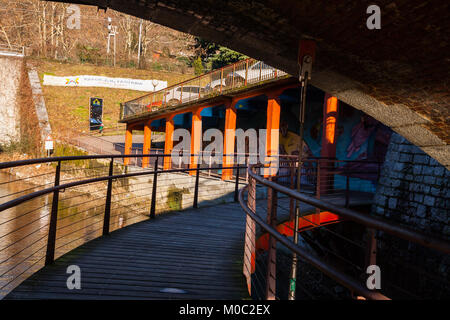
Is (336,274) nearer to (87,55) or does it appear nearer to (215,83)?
(215,83)

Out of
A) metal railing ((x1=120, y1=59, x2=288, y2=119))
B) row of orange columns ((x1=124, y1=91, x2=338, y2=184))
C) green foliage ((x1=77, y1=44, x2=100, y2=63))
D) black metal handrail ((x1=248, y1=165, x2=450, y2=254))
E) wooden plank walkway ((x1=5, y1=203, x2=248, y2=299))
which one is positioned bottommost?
wooden plank walkway ((x1=5, y1=203, x2=248, y2=299))

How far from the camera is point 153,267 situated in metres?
4.21

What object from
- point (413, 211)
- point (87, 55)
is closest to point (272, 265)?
point (413, 211)

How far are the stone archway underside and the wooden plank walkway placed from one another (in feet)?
9.41

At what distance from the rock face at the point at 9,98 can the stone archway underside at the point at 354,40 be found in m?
33.7

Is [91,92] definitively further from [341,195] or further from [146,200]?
[341,195]

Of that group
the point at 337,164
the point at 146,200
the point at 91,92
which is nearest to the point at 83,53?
the point at 91,92

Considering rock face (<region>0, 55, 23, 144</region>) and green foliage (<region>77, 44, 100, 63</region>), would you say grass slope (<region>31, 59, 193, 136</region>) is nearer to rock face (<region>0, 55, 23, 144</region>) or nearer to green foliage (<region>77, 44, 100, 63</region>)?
rock face (<region>0, 55, 23, 144</region>)

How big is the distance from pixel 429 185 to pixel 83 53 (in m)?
46.8

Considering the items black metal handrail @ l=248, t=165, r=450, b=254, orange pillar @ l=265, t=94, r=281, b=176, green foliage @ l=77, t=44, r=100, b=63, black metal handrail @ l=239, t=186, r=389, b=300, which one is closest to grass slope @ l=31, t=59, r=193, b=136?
green foliage @ l=77, t=44, r=100, b=63

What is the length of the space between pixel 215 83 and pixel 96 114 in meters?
21.9

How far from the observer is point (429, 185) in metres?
7.90

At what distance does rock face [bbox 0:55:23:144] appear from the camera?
33809mm

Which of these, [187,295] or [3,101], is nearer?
[187,295]
